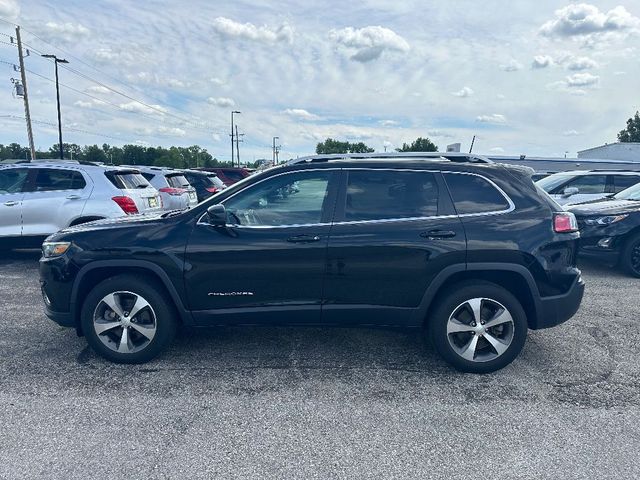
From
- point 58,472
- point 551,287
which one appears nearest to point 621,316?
point 551,287

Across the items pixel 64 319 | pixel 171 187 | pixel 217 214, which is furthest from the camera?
pixel 171 187

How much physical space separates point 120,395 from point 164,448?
0.81 metres

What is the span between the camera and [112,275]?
12.0 feet

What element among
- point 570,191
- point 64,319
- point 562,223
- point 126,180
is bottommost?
point 64,319

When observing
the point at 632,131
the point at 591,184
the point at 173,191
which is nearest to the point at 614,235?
the point at 591,184

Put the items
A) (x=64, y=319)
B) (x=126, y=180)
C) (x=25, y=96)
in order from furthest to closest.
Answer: (x=25, y=96), (x=126, y=180), (x=64, y=319)

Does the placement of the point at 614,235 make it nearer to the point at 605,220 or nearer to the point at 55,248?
the point at 605,220

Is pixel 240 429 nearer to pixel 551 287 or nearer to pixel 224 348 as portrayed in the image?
pixel 224 348

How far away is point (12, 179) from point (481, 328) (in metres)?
7.48

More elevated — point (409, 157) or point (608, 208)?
point (409, 157)

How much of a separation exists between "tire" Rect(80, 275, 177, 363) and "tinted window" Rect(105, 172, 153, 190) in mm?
3816

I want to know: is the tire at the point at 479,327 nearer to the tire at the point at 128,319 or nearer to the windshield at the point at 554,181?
the tire at the point at 128,319

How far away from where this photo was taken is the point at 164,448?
2594mm

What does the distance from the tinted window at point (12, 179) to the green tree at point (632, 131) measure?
69.0 meters
